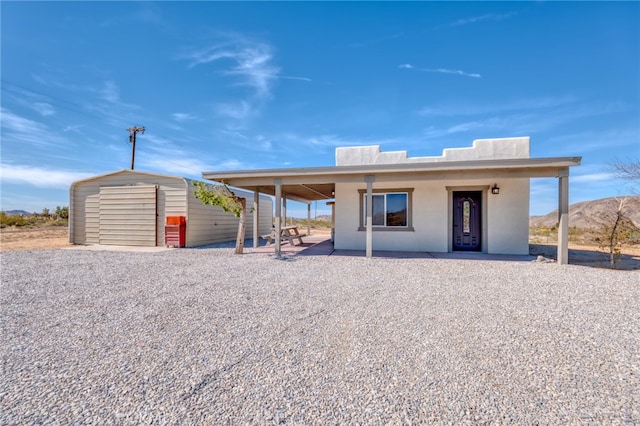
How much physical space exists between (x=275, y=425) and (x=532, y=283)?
547 centimetres

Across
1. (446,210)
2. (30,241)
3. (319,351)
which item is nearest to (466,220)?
(446,210)

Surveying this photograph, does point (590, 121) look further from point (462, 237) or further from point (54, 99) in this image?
point (54, 99)

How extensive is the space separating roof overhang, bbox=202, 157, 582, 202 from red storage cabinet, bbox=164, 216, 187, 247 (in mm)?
2913

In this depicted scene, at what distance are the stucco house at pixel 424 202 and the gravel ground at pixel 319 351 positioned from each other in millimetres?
3458

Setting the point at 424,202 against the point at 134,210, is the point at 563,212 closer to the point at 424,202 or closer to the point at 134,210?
the point at 424,202

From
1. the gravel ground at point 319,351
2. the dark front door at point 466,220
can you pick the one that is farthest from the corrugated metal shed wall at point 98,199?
the dark front door at point 466,220

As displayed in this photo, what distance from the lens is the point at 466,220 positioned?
9.02 m

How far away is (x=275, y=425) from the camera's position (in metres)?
1.62

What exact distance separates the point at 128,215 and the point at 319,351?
11783mm

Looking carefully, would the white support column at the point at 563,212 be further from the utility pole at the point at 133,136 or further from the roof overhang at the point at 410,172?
the utility pole at the point at 133,136

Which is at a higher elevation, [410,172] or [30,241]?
[410,172]

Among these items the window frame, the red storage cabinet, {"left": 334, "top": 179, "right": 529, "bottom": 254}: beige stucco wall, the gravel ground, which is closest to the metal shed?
the red storage cabinet

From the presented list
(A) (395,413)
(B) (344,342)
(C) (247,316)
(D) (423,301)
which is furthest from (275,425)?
(D) (423,301)

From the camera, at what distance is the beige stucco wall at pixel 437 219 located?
839 cm
